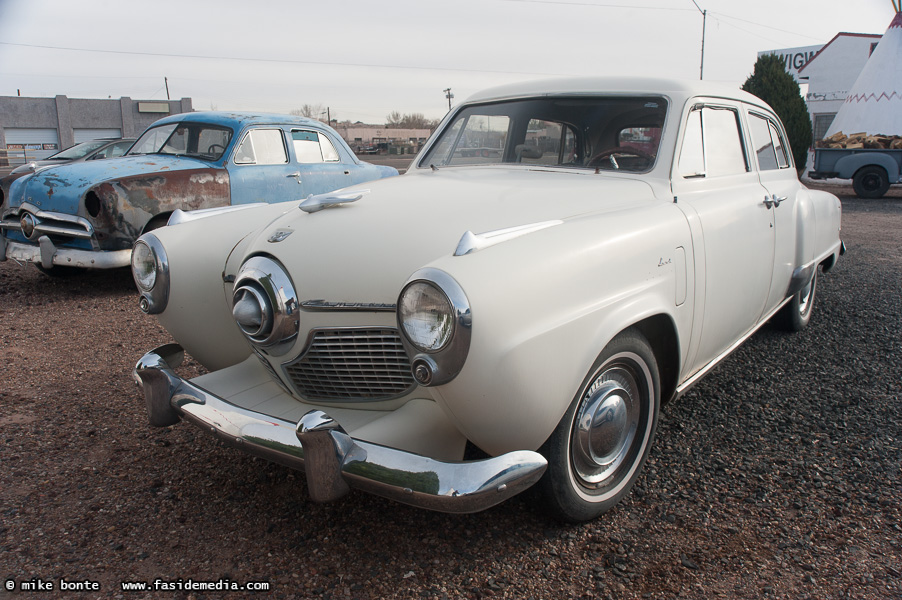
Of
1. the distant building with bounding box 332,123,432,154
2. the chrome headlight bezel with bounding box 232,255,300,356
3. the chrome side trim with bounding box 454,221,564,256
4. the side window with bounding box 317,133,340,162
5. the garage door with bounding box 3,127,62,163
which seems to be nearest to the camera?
the chrome side trim with bounding box 454,221,564,256

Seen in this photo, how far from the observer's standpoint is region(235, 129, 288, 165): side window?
654 centimetres

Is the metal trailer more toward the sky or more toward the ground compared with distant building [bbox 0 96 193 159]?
more toward the ground

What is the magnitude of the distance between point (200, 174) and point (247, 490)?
432cm

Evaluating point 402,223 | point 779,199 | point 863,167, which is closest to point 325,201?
point 402,223

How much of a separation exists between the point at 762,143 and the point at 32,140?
49.3 m

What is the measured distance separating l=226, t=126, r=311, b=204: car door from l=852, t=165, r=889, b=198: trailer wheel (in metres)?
13.4

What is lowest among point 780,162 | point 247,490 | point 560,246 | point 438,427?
point 247,490

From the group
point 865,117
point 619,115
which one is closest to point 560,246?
point 619,115

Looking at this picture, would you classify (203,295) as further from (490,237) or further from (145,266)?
(490,237)

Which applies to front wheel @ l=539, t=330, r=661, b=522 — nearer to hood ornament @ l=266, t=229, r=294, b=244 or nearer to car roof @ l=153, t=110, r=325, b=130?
hood ornament @ l=266, t=229, r=294, b=244

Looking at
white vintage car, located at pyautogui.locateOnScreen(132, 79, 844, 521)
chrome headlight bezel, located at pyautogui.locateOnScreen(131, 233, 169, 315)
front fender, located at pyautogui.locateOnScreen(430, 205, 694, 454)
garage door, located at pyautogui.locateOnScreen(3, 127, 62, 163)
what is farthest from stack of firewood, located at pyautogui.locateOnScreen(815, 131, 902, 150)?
garage door, located at pyautogui.locateOnScreen(3, 127, 62, 163)

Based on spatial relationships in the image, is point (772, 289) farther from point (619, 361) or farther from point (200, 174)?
point (200, 174)

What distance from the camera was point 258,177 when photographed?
21.6 feet

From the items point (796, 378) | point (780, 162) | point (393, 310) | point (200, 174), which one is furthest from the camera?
point (200, 174)
